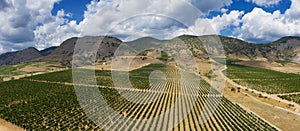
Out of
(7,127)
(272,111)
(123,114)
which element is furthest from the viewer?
(272,111)

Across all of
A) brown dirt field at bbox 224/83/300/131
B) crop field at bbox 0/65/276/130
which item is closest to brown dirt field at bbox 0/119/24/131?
crop field at bbox 0/65/276/130

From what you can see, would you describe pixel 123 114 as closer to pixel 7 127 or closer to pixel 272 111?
pixel 7 127

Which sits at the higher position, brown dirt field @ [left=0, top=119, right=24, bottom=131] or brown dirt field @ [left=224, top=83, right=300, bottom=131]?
brown dirt field @ [left=0, top=119, right=24, bottom=131]

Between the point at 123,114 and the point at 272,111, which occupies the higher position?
the point at 123,114

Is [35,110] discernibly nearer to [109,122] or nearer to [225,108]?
[109,122]

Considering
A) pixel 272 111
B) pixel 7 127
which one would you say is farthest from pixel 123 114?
pixel 272 111

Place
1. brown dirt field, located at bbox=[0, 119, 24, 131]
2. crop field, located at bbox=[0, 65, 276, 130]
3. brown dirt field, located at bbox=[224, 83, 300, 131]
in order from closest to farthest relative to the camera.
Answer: crop field, located at bbox=[0, 65, 276, 130], brown dirt field, located at bbox=[0, 119, 24, 131], brown dirt field, located at bbox=[224, 83, 300, 131]

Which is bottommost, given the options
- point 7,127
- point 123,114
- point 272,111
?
point 272,111

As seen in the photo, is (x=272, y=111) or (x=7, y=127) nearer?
(x=7, y=127)

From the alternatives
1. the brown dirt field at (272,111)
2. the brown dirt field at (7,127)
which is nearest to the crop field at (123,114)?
the brown dirt field at (7,127)

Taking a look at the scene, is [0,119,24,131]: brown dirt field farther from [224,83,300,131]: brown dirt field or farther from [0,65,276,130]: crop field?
[224,83,300,131]: brown dirt field

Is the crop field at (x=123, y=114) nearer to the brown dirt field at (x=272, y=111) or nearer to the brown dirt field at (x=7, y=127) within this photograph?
the brown dirt field at (x=7, y=127)
